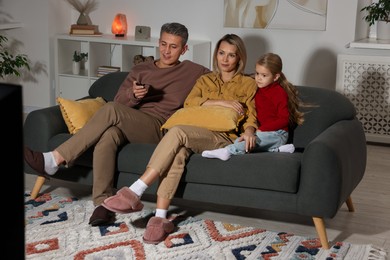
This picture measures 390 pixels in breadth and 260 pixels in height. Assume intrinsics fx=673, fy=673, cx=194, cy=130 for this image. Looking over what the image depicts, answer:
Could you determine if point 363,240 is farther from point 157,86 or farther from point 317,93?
point 157,86

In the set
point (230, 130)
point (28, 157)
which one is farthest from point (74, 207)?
point (230, 130)

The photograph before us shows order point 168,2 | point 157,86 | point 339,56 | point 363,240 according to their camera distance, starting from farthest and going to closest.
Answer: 1. point 168,2
2. point 339,56
3. point 157,86
4. point 363,240

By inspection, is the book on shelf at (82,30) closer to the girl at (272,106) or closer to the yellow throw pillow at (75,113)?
the yellow throw pillow at (75,113)

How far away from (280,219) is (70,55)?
3143 mm

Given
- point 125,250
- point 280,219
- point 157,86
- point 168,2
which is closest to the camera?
point 125,250

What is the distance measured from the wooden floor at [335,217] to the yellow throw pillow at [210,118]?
48 centimetres

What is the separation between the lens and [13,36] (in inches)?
231

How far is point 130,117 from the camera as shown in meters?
3.49

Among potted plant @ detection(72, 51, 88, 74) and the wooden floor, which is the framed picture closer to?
potted plant @ detection(72, 51, 88, 74)

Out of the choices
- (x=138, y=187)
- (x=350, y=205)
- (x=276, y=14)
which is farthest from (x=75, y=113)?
(x=276, y=14)

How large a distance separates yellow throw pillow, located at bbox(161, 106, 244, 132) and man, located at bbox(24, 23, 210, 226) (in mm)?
194

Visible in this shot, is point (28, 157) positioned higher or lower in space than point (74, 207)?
higher

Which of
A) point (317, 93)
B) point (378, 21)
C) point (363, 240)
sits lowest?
point (363, 240)

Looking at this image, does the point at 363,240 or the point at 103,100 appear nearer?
the point at 363,240
